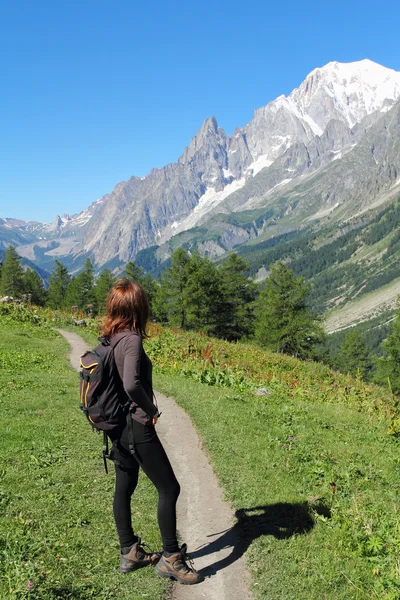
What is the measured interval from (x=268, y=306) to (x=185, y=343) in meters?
23.1

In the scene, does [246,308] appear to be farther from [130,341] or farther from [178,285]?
[130,341]

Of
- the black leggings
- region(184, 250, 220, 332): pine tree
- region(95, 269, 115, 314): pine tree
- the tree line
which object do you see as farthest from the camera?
region(95, 269, 115, 314): pine tree

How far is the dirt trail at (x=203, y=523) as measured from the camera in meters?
6.13

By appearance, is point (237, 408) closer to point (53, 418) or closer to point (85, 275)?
point (53, 418)

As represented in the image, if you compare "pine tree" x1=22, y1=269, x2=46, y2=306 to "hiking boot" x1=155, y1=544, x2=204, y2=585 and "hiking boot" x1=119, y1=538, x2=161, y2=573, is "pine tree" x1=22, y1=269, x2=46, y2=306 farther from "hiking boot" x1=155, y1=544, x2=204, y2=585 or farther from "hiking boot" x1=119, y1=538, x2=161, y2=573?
"hiking boot" x1=155, y1=544, x2=204, y2=585

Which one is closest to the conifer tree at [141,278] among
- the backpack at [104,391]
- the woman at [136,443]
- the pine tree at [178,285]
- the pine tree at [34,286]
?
the pine tree at [178,285]

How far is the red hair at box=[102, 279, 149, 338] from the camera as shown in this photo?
5875 mm

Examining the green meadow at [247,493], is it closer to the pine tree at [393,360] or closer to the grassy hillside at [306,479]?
the grassy hillside at [306,479]

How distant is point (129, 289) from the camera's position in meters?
5.93

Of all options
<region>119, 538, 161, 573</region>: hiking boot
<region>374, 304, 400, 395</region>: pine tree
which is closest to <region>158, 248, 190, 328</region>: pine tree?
<region>374, 304, 400, 395</region>: pine tree

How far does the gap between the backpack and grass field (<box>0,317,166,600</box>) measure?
1.83 meters

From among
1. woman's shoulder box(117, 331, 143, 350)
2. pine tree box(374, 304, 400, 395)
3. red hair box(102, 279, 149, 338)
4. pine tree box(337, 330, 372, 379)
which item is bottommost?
pine tree box(337, 330, 372, 379)

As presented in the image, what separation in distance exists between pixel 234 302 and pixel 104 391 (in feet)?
165

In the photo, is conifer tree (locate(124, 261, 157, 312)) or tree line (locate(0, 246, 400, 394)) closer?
tree line (locate(0, 246, 400, 394))
